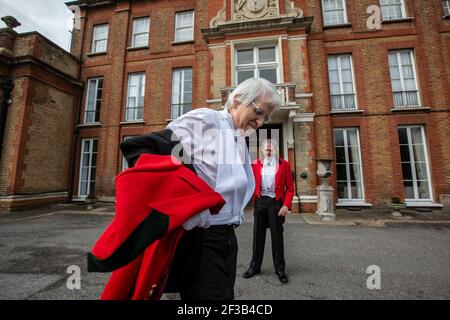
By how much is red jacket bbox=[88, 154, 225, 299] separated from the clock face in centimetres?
1140

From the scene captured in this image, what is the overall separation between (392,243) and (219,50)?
958cm

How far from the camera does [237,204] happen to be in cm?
123

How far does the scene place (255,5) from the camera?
10.1m

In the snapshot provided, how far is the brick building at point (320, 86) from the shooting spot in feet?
29.3

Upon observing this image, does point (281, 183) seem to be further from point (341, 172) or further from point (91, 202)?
point (91, 202)

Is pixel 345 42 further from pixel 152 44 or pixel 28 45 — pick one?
pixel 28 45

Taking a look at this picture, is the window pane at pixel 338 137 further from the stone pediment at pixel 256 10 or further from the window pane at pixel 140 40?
the window pane at pixel 140 40

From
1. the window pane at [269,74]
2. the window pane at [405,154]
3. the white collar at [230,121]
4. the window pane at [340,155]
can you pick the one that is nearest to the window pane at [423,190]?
the window pane at [405,154]

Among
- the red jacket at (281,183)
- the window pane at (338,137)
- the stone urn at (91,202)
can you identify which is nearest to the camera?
the red jacket at (281,183)

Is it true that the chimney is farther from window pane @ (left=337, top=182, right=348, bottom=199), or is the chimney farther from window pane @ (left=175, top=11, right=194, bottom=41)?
window pane @ (left=337, top=182, right=348, bottom=199)

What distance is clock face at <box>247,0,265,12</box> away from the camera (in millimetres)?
9999

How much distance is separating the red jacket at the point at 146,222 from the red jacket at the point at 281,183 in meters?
2.46

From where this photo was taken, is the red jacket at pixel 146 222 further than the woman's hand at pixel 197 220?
No

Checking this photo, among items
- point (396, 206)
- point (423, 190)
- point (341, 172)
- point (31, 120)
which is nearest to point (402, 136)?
point (423, 190)
